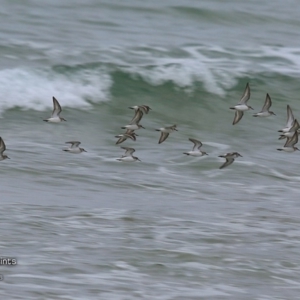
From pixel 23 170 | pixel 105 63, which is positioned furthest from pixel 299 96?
pixel 23 170

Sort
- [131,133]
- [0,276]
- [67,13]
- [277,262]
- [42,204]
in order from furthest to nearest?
[67,13] → [131,133] → [42,204] → [277,262] → [0,276]

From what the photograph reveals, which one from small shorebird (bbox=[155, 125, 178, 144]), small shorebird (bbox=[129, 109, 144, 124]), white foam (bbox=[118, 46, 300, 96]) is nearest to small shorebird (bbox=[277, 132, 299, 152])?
small shorebird (bbox=[155, 125, 178, 144])

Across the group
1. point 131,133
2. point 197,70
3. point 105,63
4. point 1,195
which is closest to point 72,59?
point 105,63

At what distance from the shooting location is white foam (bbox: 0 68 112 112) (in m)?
15.5

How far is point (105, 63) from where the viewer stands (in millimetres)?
17438

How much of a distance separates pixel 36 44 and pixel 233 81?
411 centimetres

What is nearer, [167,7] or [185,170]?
[185,170]

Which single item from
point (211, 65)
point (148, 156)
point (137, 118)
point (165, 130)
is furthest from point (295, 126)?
point (211, 65)

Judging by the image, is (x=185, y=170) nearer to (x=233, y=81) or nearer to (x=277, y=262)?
(x=277, y=262)

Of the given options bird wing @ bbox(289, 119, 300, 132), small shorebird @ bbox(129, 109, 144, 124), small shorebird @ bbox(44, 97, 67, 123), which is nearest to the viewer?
bird wing @ bbox(289, 119, 300, 132)

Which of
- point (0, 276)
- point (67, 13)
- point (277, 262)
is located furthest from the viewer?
point (67, 13)

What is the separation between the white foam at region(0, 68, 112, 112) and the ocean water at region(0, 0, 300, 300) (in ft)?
0.11

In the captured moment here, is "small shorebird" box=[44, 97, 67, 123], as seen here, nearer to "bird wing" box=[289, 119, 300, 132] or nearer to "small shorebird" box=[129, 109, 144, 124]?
"small shorebird" box=[129, 109, 144, 124]

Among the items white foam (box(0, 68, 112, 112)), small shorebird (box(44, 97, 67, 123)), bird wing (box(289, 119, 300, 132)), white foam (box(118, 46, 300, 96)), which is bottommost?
white foam (box(0, 68, 112, 112))
